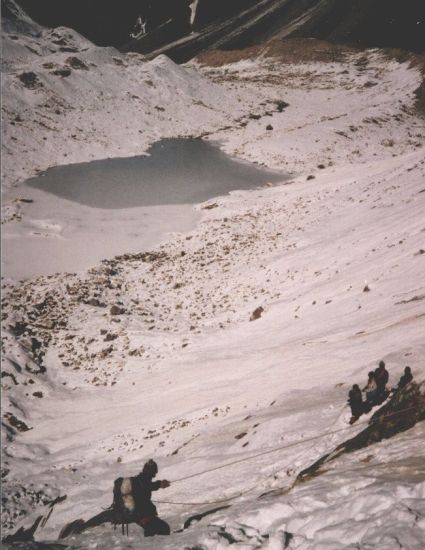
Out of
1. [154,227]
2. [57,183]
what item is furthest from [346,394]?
[57,183]

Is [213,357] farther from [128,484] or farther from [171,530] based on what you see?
[171,530]

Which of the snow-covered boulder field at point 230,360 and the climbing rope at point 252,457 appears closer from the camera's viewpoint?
the snow-covered boulder field at point 230,360

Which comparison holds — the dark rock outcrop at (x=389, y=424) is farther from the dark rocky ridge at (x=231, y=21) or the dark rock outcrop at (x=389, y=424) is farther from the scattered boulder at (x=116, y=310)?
the dark rocky ridge at (x=231, y=21)

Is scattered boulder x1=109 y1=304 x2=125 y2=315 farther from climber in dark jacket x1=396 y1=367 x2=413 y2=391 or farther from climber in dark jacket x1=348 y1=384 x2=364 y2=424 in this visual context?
climber in dark jacket x1=396 y1=367 x2=413 y2=391

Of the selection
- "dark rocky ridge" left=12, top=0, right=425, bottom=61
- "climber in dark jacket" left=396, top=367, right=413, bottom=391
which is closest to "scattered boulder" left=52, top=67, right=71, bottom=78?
"dark rocky ridge" left=12, top=0, right=425, bottom=61

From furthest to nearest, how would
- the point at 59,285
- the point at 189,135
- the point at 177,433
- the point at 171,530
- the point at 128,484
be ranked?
the point at 189,135 < the point at 59,285 < the point at 177,433 < the point at 128,484 < the point at 171,530

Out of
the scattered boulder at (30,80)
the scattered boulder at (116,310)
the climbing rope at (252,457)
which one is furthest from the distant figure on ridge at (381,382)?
the scattered boulder at (30,80)

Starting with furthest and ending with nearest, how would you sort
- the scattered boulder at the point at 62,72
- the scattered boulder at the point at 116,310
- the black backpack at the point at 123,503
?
the scattered boulder at the point at 62,72 < the scattered boulder at the point at 116,310 < the black backpack at the point at 123,503
